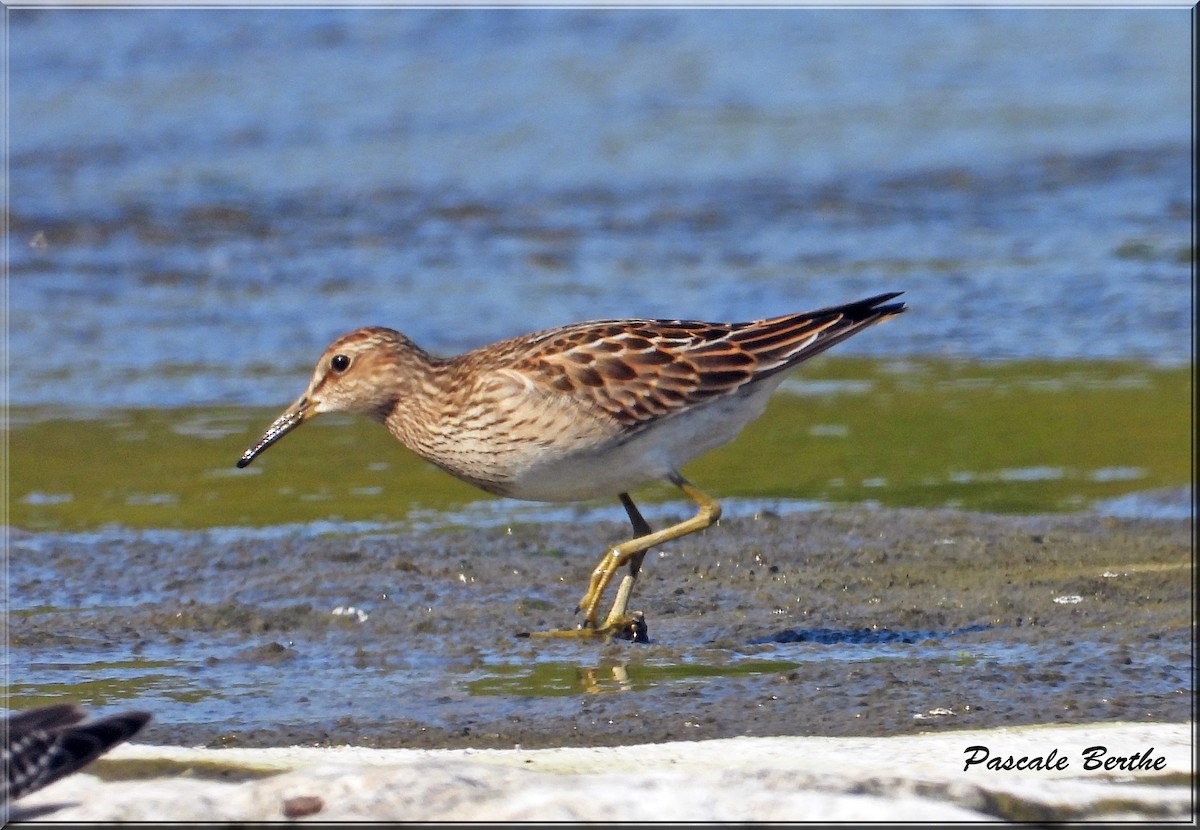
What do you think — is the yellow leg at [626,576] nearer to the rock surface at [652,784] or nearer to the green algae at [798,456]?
the rock surface at [652,784]

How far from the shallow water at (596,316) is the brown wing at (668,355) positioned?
86cm

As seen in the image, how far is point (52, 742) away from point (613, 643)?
2.30m

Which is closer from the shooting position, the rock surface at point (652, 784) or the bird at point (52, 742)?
the rock surface at point (652, 784)

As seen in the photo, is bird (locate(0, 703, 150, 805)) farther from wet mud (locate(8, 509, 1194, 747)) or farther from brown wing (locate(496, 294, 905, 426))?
brown wing (locate(496, 294, 905, 426))

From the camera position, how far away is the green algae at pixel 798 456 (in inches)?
322

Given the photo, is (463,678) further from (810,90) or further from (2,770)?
(810,90)

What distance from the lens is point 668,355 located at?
21.1 ft

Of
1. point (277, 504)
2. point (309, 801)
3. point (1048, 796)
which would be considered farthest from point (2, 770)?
point (277, 504)

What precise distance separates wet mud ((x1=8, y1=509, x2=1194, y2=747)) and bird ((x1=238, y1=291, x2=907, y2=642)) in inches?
16.2

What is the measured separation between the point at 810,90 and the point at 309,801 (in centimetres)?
Answer: 1584

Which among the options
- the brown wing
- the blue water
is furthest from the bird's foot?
the blue water

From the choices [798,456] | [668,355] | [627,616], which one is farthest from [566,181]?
[627,616]

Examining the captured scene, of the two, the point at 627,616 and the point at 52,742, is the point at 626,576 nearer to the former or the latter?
the point at 627,616

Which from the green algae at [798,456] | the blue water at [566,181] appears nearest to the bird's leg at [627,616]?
the green algae at [798,456]
